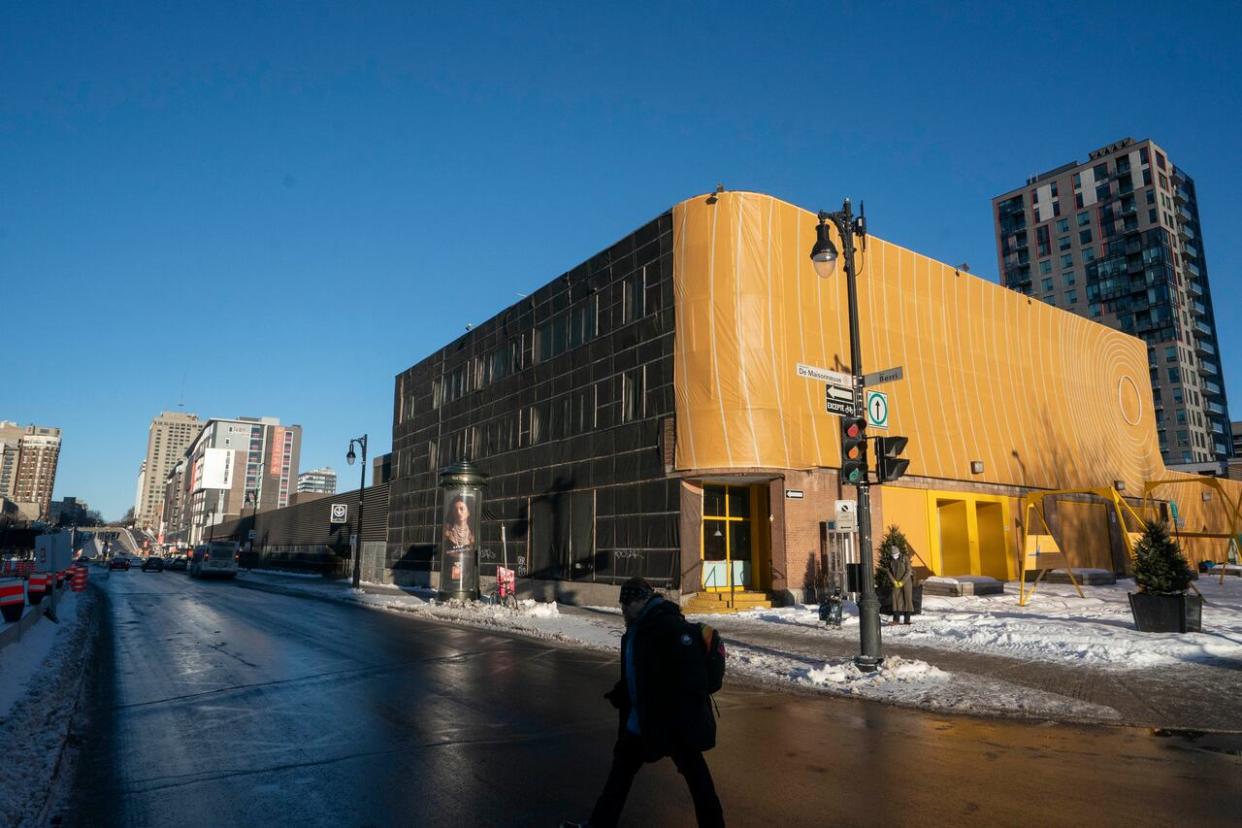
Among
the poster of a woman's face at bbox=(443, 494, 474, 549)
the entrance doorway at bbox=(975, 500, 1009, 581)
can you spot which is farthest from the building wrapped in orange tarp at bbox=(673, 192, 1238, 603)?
the poster of a woman's face at bbox=(443, 494, 474, 549)

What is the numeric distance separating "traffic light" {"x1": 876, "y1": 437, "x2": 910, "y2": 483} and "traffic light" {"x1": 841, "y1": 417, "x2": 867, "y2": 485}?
0.22m

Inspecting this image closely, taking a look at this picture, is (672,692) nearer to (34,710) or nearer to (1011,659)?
(34,710)

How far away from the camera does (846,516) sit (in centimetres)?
1722

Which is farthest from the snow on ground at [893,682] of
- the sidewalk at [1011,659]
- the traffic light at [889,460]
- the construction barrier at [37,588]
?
the construction barrier at [37,588]

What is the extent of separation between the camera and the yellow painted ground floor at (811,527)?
74.8ft

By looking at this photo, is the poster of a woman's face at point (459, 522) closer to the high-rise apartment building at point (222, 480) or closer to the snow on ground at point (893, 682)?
the snow on ground at point (893, 682)

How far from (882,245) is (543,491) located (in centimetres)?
1631

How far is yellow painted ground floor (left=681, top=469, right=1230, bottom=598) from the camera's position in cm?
2281

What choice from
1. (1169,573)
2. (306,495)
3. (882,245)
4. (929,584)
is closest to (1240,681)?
(1169,573)

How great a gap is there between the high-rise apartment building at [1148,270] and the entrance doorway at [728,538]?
3599 inches

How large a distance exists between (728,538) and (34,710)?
19.1 meters

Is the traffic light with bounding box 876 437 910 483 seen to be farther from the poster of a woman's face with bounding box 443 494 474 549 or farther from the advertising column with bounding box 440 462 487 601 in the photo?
the poster of a woman's face with bounding box 443 494 474 549

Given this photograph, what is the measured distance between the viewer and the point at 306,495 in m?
84.6

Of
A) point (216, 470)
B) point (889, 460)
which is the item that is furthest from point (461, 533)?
point (216, 470)
